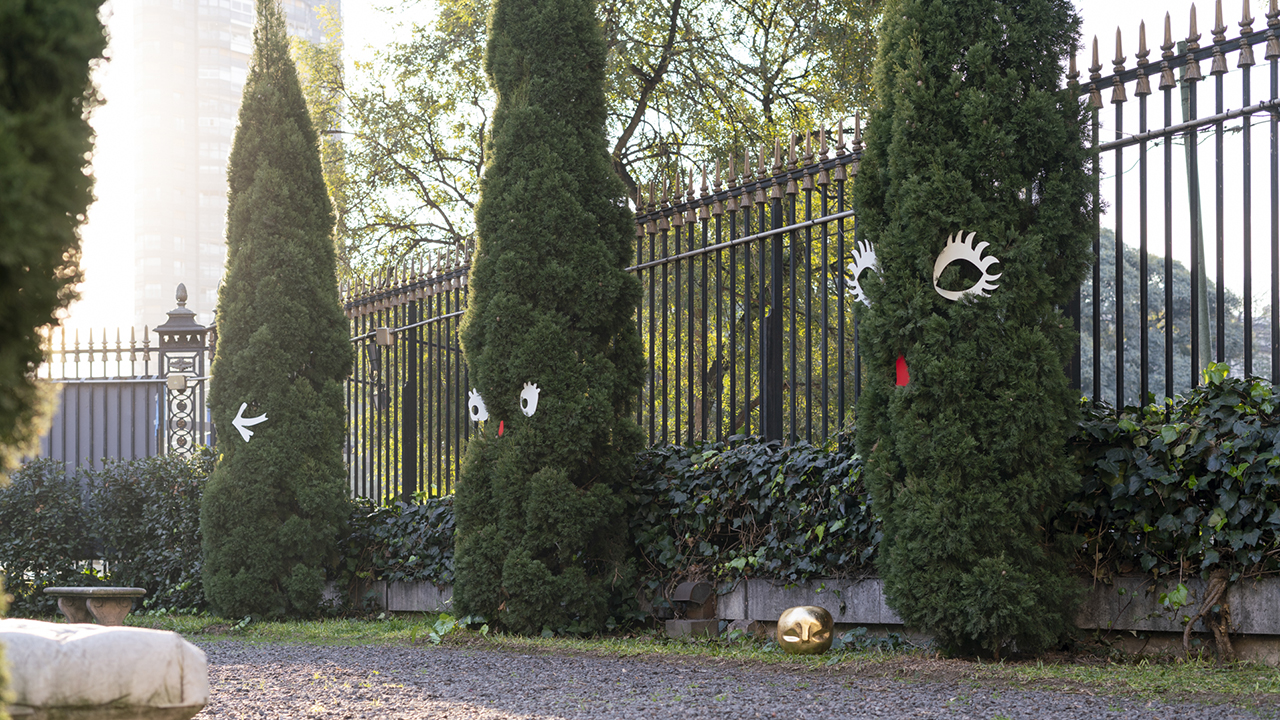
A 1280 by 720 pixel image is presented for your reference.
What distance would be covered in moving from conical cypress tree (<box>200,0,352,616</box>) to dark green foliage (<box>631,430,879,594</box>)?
122 inches

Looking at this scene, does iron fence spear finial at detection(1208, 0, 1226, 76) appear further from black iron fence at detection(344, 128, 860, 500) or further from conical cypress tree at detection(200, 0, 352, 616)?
conical cypress tree at detection(200, 0, 352, 616)

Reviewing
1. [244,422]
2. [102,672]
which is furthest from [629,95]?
[102,672]

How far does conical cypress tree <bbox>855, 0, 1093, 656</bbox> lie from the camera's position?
4.83m

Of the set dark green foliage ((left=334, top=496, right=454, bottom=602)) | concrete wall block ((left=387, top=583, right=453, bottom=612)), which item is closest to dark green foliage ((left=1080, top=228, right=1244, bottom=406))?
dark green foliage ((left=334, top=496, right=454, bottom=602))

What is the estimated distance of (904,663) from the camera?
488 centimetres

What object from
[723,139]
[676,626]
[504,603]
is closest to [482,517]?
[504,603]

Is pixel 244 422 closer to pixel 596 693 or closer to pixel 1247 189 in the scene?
pixel 596 693

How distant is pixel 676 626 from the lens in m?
6.35

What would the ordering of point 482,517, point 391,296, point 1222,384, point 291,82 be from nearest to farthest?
1. point 1222,384
2. point 482,517
3. point 291,82
4. point 391,296

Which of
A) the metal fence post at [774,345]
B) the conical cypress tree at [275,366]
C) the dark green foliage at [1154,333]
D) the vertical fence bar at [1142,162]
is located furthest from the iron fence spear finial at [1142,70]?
the dark green foliage at [1154,333]

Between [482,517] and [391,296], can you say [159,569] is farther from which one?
[482,517]

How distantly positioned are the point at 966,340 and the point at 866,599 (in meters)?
1.54

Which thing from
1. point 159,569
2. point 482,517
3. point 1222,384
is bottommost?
point 159,569

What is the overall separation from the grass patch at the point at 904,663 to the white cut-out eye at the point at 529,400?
4.49ft
